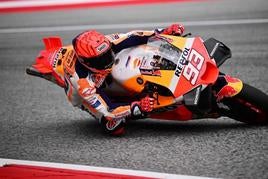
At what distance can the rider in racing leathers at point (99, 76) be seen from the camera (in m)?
5.28

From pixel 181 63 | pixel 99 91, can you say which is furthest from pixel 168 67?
pixel 99 91

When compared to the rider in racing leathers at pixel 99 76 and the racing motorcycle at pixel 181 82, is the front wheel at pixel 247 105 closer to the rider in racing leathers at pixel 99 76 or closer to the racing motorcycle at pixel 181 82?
the racing motorcycle at pixel 181 82

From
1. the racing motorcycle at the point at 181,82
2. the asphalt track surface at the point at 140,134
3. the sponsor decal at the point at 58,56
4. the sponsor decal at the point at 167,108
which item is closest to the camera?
the asphalt track surface at the point at 140,134

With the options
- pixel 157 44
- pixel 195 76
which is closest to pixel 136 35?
pixel 157 44

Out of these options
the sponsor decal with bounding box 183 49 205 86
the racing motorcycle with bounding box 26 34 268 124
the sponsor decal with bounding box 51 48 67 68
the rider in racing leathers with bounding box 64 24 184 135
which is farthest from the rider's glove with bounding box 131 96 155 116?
the sponsor decal with bounding box 51 48 67 68

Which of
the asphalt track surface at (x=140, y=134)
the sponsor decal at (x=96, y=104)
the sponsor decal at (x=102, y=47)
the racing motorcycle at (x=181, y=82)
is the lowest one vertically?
the asphalt track surface at (x=140, y=134)

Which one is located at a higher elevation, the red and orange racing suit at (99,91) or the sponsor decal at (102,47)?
the sponsor decal at (102,47)

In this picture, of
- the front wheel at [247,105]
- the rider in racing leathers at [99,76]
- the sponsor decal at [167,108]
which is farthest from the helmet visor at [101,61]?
the front wheel at [247,105]

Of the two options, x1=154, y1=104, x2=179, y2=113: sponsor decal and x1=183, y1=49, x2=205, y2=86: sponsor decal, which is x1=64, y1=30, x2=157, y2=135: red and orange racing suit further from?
x1=183, y1=49, x2=205, y2=86: sponsor decal

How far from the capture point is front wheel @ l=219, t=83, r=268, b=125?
5359 mm

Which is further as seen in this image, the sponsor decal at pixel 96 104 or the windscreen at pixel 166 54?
the sponsor decal at pixel 96 104

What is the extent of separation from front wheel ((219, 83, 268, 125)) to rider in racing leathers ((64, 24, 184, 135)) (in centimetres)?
78

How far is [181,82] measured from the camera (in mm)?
5258

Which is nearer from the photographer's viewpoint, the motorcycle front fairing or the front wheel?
the motorcycle front fairing
